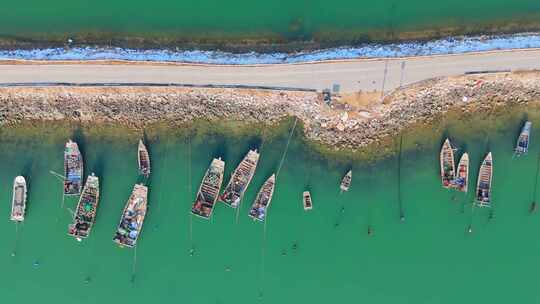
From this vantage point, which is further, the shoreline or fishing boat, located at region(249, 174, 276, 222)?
fishing boat, located at region(249, 174, 276, 222)

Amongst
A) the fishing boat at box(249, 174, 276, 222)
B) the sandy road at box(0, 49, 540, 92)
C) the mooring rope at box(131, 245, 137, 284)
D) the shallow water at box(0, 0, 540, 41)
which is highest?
the shallow water at box(0, 0, 540, 41)

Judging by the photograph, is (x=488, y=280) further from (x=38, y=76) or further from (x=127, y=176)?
(x=38, y=76)

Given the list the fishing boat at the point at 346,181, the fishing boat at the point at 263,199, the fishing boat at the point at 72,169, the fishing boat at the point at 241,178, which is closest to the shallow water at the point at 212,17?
the fishing boat at the point at 72,169

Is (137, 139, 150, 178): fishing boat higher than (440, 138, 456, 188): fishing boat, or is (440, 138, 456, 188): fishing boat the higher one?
(440, 138, 456, 188): fishing boat

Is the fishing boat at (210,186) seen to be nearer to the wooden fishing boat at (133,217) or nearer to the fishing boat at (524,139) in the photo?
the wooden fishing boat at (133,217)

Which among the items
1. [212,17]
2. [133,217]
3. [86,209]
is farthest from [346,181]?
[86,209]

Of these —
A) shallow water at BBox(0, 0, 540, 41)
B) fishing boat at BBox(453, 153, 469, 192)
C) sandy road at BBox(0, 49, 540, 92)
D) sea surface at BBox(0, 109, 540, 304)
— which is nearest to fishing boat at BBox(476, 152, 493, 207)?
sea surface at BBox(0, 109, 540, 304)

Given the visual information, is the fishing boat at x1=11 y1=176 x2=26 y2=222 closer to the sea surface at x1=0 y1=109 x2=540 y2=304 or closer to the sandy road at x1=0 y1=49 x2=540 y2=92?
the sea surface at x1=0 y1=109 x2=540 y2=304

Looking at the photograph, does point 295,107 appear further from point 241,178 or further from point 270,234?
point 270,234
